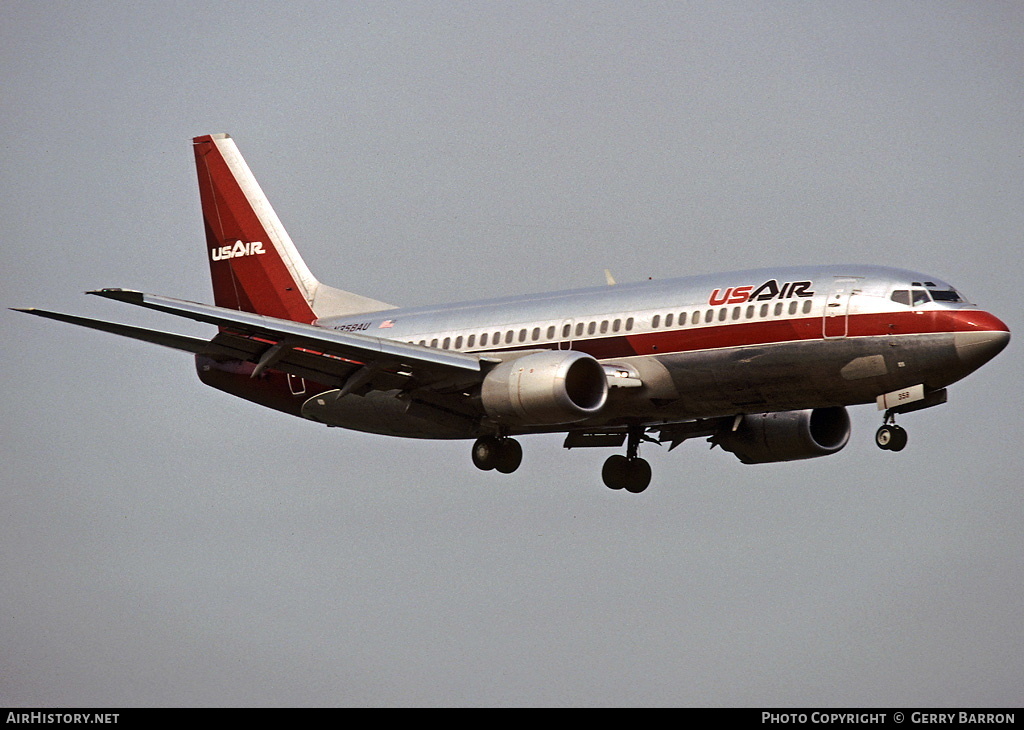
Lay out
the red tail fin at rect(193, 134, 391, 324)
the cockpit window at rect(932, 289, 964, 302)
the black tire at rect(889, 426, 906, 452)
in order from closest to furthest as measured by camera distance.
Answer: the cockpit window at rect(932, 289, 964, 302), the black tire at rect(889, 426, 906, 452), the red tail fin at rect(193, 134, 391, 324)

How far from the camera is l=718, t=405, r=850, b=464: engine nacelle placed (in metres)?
46.6

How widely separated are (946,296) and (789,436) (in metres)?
7.59

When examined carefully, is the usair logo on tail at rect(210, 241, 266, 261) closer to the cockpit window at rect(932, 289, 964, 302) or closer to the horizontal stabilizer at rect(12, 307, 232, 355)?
the horizontal stabilizer at rect(12, 307, 232, 355)

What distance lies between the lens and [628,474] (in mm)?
48344

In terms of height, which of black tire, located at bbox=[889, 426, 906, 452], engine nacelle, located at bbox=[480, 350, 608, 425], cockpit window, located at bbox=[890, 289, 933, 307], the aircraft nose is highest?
cockpit window, located at bbox=[890, 289, 933, 307]

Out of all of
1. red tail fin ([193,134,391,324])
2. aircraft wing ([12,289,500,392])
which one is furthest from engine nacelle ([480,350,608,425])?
red tail fin ([193,134,391,324])

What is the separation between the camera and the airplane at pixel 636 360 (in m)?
40.1

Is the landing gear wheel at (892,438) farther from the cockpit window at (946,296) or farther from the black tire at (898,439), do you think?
the cockpit window at (946,296)

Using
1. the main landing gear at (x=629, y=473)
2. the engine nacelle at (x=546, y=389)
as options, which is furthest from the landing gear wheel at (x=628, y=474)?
the engine nacelle at (x=546, y=389)

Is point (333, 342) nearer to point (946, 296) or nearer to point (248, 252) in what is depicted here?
point (248, 252)

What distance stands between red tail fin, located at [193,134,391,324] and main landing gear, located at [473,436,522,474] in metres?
8.04
